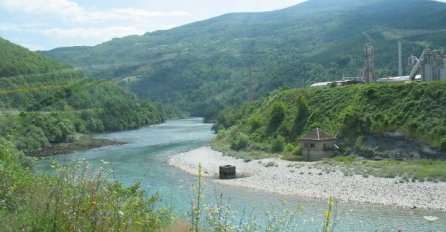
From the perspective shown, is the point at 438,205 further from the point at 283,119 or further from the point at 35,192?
the point at 283,119

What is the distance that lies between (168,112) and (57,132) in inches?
3893

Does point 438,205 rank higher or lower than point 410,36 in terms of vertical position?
lower

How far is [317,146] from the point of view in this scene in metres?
47.7

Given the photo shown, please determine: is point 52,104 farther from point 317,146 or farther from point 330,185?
point 330,185

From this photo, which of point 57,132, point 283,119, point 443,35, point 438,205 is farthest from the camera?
point 443,35

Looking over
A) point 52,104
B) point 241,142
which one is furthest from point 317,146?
point 52,104

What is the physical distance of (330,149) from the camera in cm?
4781

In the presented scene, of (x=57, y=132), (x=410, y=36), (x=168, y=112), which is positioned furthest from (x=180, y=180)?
(x=410, y=36)

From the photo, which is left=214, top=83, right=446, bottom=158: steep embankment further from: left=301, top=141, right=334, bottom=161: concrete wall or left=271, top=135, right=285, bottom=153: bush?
left=301, top=141, right=334, bottom=161: concrete wall

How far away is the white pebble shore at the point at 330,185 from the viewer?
30.5m

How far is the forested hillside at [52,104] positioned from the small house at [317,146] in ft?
128

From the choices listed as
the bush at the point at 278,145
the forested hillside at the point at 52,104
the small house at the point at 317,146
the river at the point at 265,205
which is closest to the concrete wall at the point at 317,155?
the small house at the point at 317,146

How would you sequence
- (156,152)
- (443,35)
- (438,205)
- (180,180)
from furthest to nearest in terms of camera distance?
(443,35) < (156,152) < (180,180) < (438,205)

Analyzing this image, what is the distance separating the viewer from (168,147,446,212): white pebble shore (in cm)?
3047
